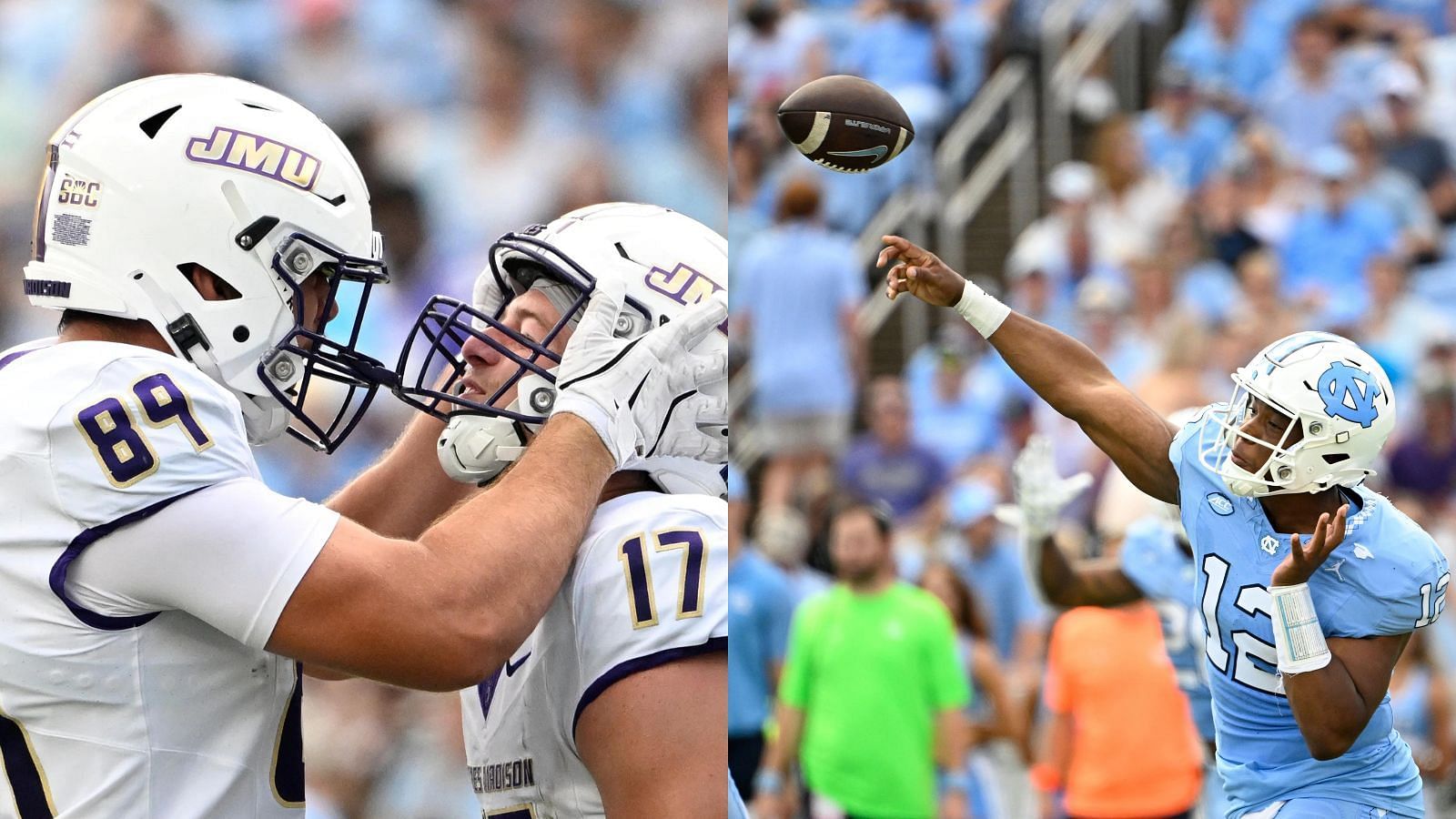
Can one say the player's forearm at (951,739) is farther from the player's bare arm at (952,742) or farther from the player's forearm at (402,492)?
the player's forearm at (402,492)

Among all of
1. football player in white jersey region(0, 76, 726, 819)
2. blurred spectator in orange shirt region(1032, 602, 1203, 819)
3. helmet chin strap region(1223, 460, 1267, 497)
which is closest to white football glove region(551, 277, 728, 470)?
football player in white jersey region(0, 76, 726, 819)

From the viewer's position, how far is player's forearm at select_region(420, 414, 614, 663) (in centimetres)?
197

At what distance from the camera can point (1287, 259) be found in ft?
24.1

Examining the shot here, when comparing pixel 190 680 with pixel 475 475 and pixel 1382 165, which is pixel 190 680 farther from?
pixel 1382 165

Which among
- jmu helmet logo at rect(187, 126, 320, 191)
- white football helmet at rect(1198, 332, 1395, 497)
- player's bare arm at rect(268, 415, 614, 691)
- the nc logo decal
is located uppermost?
jmu helmet logo at rect(187, 126, 320, 191)

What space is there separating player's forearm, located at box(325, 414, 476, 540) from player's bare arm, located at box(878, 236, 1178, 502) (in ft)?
2.79

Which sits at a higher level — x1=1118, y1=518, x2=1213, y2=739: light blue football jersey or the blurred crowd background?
the blurred crowd background

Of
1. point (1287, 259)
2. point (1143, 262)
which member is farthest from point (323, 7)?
point (1287, 259)

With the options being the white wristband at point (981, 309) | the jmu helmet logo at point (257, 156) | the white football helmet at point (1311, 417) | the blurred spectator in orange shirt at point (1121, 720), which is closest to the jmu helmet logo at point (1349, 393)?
the white football helmet at point (1311, 417)

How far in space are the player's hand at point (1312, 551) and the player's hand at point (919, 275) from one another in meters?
0.72

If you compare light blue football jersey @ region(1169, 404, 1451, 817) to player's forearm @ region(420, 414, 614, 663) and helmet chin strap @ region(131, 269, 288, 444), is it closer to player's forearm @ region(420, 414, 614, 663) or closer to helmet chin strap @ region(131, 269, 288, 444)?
player's forearm @ region(420, 414, 614, 663)

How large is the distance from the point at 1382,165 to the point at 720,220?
325 cm

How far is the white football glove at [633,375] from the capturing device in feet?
7.16

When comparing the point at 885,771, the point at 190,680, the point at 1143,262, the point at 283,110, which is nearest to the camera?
the point at 190,680
